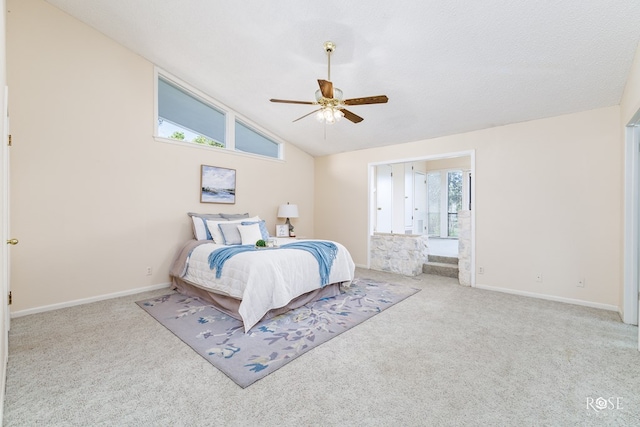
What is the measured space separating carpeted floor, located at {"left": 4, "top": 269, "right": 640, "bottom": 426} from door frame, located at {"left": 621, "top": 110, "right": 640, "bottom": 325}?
20cm

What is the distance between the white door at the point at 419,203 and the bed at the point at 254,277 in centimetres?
440

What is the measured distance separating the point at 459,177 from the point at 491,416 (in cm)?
791

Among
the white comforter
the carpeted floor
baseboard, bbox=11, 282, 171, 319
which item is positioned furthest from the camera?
baseboard, bbox=11, 282, 171, 319

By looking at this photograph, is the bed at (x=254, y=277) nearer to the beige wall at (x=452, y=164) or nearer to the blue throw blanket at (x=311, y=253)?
the blue throw blanket at (x=311, y=253)

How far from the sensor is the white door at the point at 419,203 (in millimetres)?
7710

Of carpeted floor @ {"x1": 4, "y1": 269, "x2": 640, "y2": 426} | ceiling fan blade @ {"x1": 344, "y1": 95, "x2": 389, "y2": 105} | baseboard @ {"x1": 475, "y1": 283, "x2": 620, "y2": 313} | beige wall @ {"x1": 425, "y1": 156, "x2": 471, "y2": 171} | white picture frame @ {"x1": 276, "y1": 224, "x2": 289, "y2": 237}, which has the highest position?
beige wall @ {"x1": 425, "y1": 156, "x2": 471, "y2": 171}

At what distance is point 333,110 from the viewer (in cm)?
280

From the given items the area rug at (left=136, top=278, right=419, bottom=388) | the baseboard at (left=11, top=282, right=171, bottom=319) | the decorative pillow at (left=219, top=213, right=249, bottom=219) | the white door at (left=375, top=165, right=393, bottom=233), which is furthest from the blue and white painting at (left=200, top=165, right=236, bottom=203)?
the white door at (left=375, top=165, right=393, bottom=233)

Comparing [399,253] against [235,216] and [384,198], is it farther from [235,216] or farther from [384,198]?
[235,216]

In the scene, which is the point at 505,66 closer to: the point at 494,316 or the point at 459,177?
the point at 494,316

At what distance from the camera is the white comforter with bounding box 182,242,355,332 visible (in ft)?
8.89

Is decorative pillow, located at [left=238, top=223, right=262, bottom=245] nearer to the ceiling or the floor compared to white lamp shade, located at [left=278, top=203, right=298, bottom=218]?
nearer to the floor

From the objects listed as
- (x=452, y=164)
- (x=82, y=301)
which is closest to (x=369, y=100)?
(x=82, y=301)

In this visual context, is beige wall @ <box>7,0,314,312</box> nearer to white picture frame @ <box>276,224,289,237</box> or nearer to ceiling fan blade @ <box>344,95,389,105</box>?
white picture frame @ <box>276,224,289,237</box>
